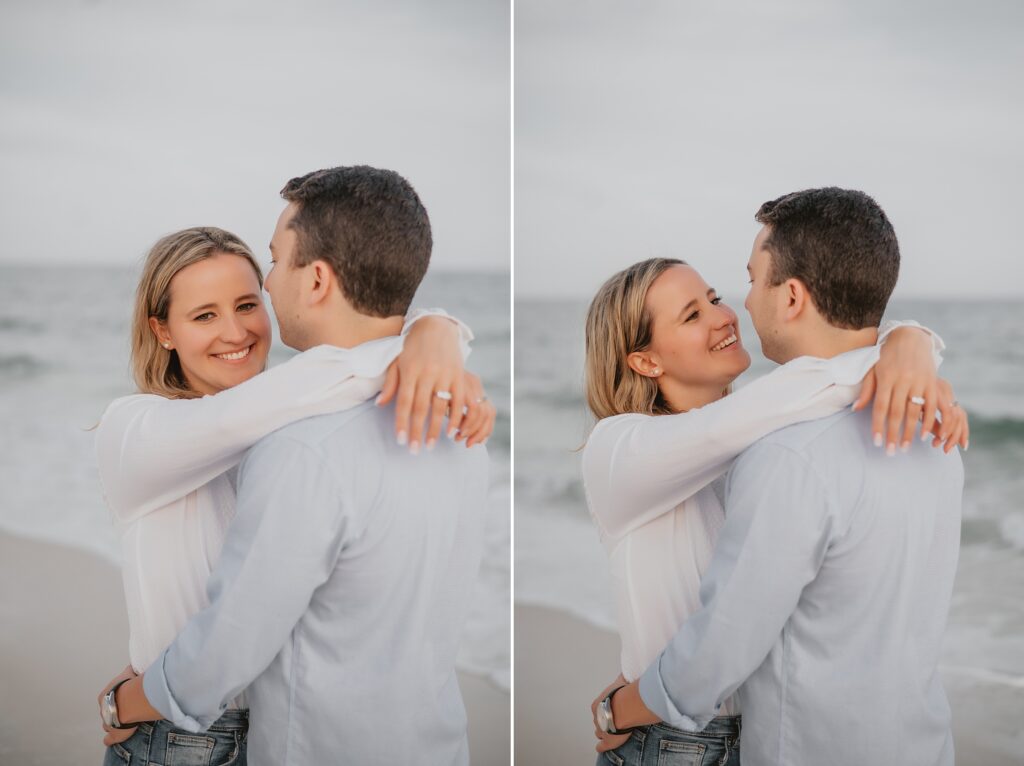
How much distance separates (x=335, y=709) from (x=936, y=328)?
166 inches

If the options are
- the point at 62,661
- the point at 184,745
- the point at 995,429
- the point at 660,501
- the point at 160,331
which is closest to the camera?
the point at 184,745

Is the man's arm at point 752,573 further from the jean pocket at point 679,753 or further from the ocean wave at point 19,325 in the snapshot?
the ocean wave at point 19,325

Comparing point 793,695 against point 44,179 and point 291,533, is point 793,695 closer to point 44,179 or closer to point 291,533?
point 291,533

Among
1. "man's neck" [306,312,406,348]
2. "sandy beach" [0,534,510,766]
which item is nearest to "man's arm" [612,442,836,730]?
"man's neck" [306,312,406,348]

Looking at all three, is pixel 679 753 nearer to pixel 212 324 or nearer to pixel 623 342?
pixel 623 342

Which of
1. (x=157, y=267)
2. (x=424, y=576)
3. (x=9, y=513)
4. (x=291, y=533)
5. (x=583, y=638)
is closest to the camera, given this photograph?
(x=291, y=533)

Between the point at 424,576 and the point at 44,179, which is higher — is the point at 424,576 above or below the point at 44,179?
below

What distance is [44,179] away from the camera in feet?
15.1

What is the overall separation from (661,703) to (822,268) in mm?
755

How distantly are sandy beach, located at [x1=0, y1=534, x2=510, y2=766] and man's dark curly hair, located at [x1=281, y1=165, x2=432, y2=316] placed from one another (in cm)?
237

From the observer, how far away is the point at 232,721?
1812 millimetres

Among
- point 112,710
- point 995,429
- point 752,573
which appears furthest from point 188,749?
point 995,429

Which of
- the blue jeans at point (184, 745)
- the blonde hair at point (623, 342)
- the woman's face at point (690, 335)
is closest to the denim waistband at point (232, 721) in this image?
the blue jeans at point (184, 745)

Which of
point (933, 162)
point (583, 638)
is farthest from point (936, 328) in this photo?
point (583, 638)
